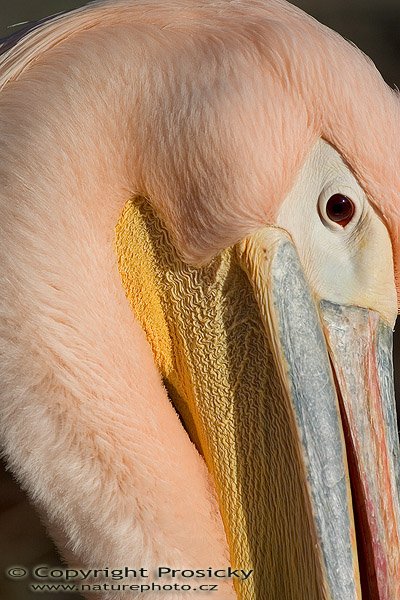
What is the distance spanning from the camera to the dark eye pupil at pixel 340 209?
1.39 m

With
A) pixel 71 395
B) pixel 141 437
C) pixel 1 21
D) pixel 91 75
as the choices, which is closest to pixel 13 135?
pixel 91 75

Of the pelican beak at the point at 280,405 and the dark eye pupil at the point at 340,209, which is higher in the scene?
the dark eye pupil at the point at 340,209

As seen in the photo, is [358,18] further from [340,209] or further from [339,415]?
[339,415]

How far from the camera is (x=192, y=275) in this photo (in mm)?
1457

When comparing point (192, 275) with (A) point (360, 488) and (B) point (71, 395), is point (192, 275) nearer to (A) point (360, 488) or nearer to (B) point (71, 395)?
(B) point (71, 395)

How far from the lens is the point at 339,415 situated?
1358 mm

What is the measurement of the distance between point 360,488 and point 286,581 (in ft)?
0.75

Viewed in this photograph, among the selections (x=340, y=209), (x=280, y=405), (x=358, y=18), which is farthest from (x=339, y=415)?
(x=358, y=18)

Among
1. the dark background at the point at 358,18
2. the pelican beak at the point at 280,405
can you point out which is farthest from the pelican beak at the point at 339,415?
the dark background at the point at 358,18

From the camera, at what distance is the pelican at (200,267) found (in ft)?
4.41

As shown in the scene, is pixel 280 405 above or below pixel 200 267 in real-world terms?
below

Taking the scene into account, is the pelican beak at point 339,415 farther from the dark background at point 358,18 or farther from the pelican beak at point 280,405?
the dark background at point 358,18

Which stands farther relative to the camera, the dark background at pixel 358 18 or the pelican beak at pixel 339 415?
the dark background at pixel 358 18

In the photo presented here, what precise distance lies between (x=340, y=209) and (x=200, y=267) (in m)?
0.25
